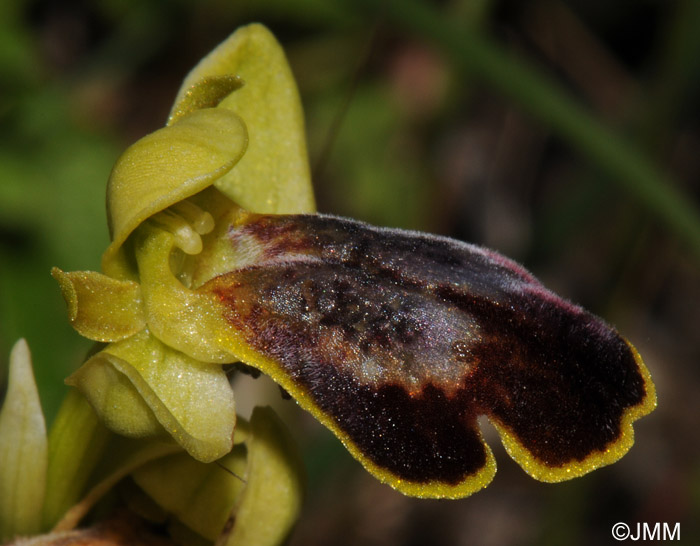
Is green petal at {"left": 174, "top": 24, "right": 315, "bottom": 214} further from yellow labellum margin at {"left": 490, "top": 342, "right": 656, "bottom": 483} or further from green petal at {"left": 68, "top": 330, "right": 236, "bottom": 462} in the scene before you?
yellow labellum margin at {"left": 490, "top": 342, "right": 656, "bottom": 483}

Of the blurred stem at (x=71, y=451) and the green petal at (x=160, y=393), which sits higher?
the green petal at (x=160, y=393)

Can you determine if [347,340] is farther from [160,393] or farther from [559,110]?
[559,110]

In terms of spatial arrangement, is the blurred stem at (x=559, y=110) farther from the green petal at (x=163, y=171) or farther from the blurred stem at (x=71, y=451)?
the blurred stem at (x=71, y=451)

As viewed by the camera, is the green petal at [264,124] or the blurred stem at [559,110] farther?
the blurred stem at [559,110]

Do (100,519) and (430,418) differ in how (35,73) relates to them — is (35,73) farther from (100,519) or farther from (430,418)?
(430,418)

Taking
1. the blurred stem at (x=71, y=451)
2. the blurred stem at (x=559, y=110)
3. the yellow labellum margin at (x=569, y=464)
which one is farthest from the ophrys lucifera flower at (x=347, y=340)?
the blurred stem at (x=559, y=110)

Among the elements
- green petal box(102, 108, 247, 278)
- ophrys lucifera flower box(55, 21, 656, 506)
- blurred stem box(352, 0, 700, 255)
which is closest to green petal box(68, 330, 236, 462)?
ophrys lucifera flower box(55, 21, 656, 506)
